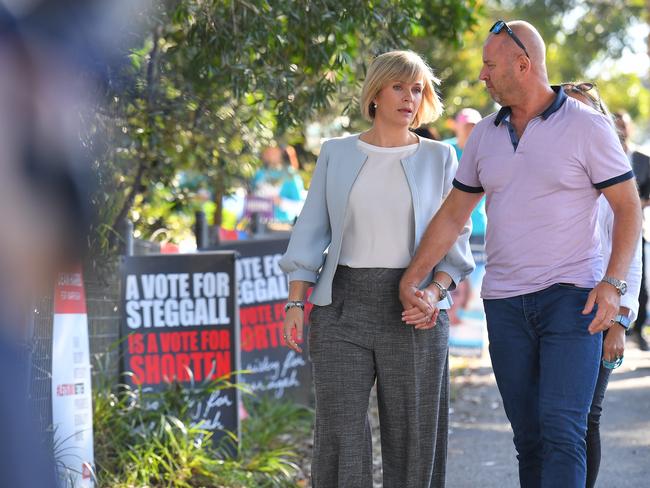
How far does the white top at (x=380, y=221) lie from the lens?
4555 millimetres

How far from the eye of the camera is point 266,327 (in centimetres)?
831

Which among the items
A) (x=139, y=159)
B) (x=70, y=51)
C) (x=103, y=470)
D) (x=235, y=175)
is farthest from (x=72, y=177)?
(x=235, y=175)

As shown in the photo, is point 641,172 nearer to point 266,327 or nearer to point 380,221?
point 266,327

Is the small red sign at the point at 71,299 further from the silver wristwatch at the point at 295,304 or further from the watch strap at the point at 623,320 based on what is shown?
the watch strap at the point at 623,320

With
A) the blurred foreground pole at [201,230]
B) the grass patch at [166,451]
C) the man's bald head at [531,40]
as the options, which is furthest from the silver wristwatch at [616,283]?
the blurred foreground pole at [201,230]

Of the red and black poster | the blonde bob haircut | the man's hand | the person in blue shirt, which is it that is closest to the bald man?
the man's hand

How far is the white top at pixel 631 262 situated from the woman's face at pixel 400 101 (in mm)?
840

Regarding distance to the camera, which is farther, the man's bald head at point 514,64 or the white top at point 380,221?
the white top at point 380,221

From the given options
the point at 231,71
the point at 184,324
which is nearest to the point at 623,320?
the point at 231,71

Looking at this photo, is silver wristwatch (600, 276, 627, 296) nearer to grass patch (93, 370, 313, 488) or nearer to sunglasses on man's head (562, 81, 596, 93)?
sunglasses on man's head (562, 81, 596, 93)

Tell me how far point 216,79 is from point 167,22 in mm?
451

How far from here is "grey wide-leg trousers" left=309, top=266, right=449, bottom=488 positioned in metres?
4.52

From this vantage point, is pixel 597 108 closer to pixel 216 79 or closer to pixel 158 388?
pixel 216 79

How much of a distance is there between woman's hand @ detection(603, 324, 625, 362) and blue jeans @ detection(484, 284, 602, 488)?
0.10 meters
